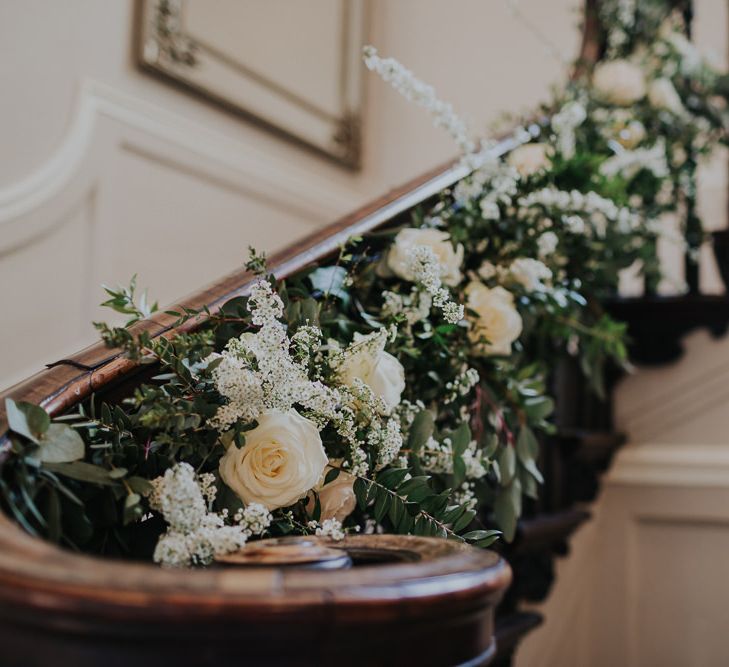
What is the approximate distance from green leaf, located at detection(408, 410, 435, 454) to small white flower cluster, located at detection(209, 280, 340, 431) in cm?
16

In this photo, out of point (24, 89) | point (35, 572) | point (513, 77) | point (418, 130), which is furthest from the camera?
point (418, 130)

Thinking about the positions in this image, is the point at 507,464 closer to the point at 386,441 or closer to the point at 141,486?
the point at 386,441

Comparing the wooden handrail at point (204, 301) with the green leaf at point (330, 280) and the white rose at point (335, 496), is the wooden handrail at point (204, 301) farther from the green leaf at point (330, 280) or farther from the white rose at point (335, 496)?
the white rose at point (335, 496)

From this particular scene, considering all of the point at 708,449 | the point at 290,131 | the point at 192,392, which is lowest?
the point at 708,449

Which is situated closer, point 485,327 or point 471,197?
Answer: point 485,327

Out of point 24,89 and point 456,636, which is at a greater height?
point 24,89

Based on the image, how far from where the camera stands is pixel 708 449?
2070 mm

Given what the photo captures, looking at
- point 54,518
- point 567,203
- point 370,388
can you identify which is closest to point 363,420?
point 370,388

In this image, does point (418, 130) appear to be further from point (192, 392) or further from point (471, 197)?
point (192, 392)

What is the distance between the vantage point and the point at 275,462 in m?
0.78

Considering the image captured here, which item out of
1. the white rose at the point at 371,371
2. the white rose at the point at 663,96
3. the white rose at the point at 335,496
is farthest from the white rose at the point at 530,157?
the white rose at the point at 335,496

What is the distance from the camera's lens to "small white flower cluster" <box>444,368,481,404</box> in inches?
41.4

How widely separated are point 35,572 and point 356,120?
314 centimetres

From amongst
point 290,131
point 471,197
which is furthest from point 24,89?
point 471,197
